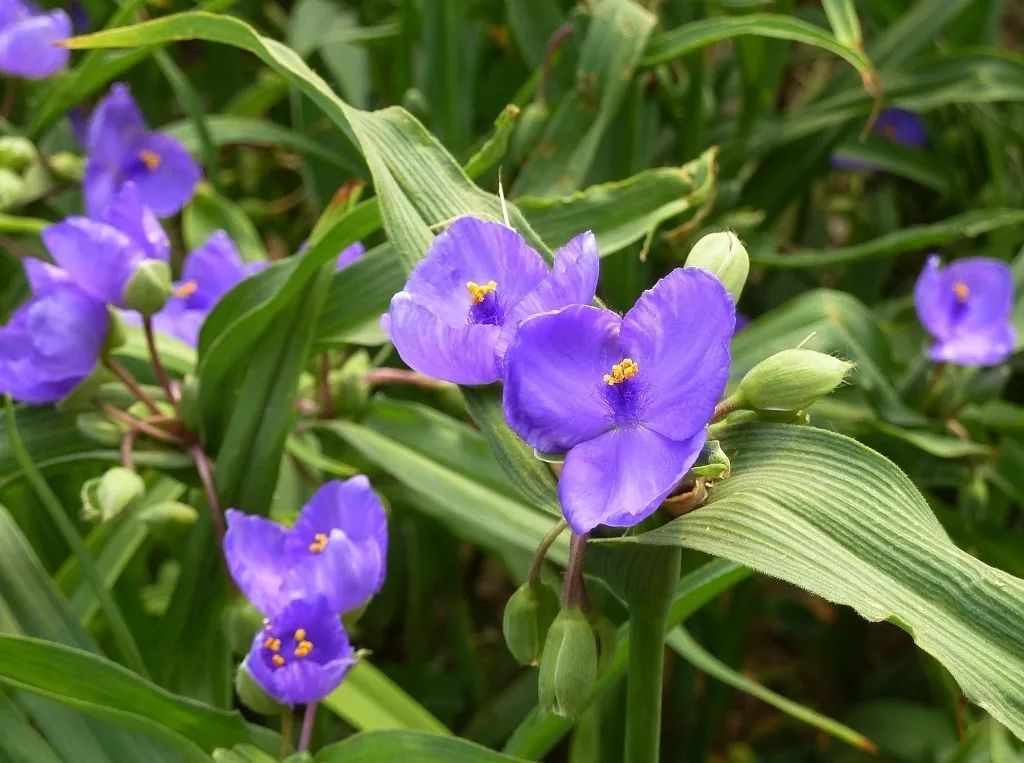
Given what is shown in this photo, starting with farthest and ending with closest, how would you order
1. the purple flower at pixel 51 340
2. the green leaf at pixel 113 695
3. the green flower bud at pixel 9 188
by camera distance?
the green flower bud at pixel 9 188
the purple flower at pixel 51 340
the green leaf at pixel 113 695

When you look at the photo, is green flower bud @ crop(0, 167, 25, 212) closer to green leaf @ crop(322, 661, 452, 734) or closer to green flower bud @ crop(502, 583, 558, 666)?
green leaf @ crop(322, 661, 452, 734)

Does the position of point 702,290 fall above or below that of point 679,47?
above

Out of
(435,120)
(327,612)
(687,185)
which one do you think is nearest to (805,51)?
(435,120)

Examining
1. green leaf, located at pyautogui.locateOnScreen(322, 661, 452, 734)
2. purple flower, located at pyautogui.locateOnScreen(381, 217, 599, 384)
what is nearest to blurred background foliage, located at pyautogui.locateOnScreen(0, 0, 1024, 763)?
green leaf, located at pyautogui.locateOnScreen(322, 661, 452, 734)

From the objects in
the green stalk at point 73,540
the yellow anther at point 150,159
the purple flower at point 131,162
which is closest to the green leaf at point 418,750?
the green stalk at point 73,540

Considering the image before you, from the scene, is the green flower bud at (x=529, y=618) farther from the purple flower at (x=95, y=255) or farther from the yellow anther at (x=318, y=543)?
the purple flower at (x=95, y=255)

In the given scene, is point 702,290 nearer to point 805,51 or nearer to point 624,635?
point 624,635

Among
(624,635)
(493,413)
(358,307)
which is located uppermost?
(493,413)
